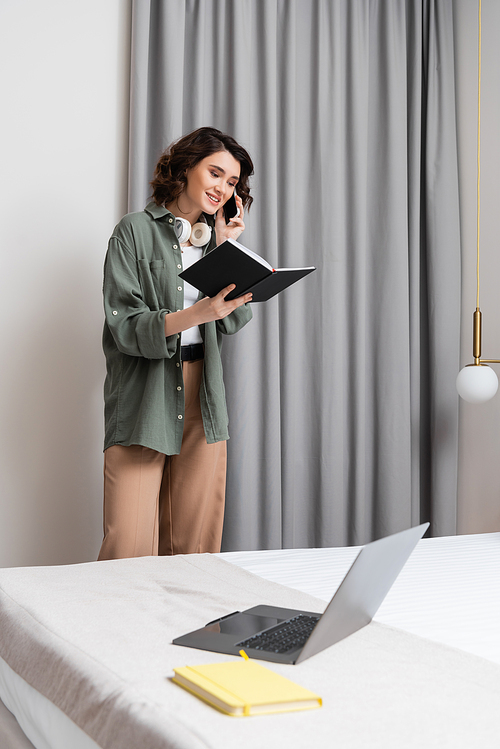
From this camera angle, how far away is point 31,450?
2.15 meters

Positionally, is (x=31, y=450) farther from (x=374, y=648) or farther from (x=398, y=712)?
(x=398, y=712)

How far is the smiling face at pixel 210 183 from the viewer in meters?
1.94

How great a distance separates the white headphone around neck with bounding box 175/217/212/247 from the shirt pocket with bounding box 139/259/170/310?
108mm

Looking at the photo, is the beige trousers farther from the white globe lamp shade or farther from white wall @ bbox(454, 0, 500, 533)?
white wall @ bbox(454, 0, 500, 533)

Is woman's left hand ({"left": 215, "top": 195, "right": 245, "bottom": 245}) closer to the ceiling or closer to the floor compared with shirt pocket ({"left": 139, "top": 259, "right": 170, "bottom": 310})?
closer to the ceiling

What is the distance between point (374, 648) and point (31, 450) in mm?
1552

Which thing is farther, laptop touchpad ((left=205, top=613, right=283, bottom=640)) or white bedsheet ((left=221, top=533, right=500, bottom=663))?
white bedsheet ((left=221, top=533, right=500, bottom=663))

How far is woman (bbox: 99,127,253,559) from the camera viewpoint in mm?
1811

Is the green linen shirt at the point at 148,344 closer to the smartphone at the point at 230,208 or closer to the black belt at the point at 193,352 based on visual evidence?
the black belt at the point at 193,352

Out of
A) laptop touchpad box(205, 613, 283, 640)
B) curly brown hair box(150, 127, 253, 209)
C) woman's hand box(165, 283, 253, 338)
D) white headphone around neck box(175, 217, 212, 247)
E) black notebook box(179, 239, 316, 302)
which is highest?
curly brown hair box(150, 127, 253, 209)

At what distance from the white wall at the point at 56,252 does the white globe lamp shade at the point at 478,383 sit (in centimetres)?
124

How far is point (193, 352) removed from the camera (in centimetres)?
196

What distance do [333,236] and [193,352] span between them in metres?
0.86

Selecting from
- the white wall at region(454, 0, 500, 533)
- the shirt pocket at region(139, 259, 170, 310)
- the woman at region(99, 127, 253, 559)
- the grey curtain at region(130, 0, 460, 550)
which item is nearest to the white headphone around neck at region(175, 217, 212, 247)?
the woman at region(99, 127, 253, 559)
